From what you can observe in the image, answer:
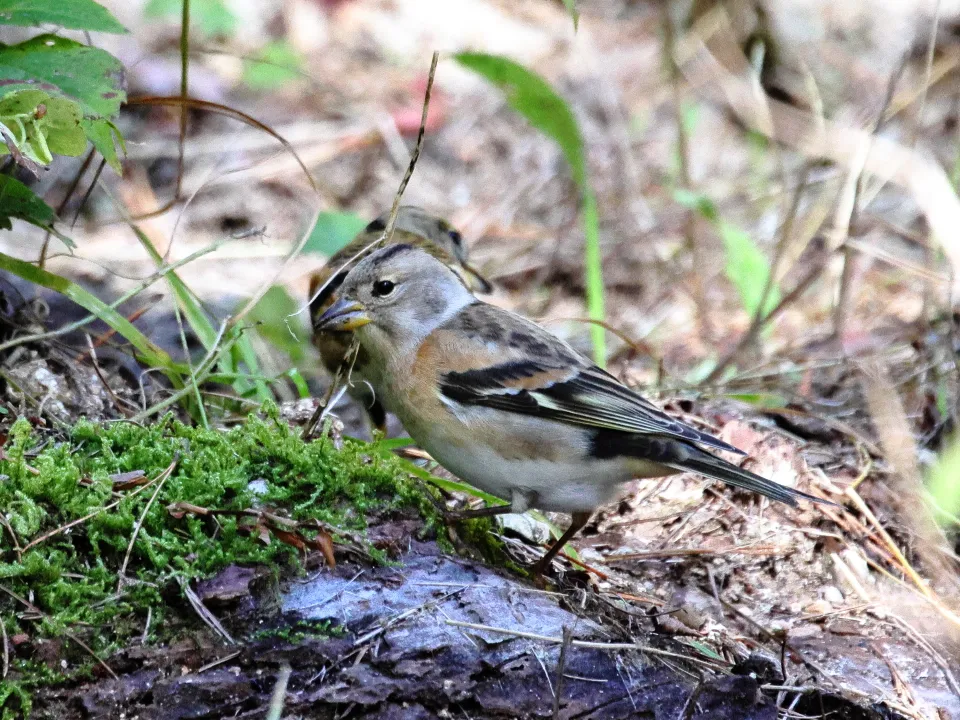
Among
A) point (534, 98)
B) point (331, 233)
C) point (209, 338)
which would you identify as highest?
point (534, 98)

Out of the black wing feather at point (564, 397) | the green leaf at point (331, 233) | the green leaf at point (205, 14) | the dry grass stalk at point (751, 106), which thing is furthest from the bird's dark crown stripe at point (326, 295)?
the green leaf at point (205, 14)

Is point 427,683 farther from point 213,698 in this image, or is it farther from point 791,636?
point 791,636

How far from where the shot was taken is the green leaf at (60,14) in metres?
3.28

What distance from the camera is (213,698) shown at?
2.70m

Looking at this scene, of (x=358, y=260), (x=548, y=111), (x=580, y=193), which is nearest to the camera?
(x=358, y=260)

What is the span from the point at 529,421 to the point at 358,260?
1429 mm

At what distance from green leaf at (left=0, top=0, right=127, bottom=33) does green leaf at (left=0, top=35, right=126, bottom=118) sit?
11 centimetres

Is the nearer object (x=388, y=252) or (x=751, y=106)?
(x=388, y=252)

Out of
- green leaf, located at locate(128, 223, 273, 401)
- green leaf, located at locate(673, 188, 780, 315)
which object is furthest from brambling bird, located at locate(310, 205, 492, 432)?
green leaf, located at locate(673, 188, 780, 315)

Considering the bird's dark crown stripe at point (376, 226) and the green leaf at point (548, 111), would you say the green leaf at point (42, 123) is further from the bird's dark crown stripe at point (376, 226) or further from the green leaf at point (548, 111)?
the green leaf at point (548, 111)

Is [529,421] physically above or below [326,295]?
below

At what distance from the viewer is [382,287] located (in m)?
4.21

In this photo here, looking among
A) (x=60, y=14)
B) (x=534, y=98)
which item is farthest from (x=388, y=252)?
(x=534, y=98)

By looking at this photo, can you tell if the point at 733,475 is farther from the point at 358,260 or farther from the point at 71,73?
the point at 71,73
